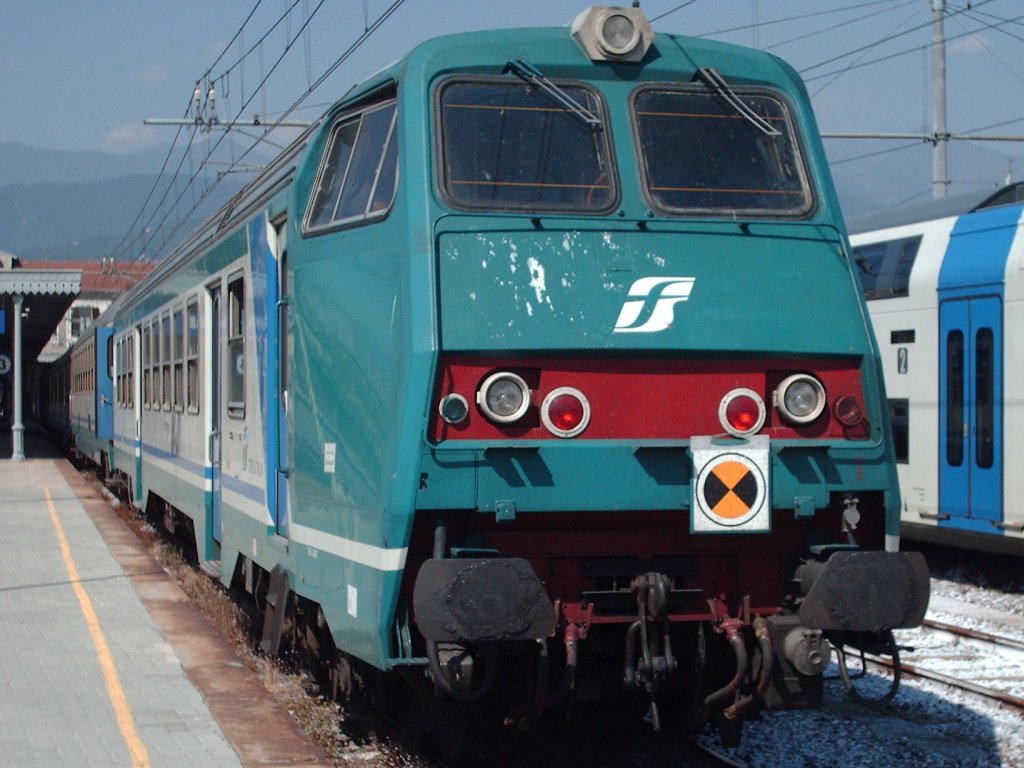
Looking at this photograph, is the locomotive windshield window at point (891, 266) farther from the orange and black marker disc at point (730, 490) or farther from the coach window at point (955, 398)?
the orange and black marker disc at point (730, 490)

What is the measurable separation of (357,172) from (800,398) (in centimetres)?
222

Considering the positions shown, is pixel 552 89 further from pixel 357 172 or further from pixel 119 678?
pixel 119 678

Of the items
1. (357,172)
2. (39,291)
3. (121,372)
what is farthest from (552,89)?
(39,291)

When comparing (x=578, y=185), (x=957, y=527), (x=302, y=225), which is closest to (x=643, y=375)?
(x=578, y=185)

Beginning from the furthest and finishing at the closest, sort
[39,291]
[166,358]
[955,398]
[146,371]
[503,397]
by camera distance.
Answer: [39,291]
[146,371]
[955,398]
[166,358]
[503,397]

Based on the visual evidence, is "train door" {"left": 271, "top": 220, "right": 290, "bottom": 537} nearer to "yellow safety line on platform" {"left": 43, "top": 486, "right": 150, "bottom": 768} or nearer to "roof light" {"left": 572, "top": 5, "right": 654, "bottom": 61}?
"yellow safety line on platform" {"left": 43, "top": 486, "right": 150, "bottom": 768}

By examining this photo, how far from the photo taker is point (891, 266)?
14.5 meters

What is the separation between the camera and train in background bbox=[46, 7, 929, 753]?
5.23 m

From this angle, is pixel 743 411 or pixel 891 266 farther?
pixel 891 266

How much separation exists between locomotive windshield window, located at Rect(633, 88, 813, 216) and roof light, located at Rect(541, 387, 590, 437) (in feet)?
3.29

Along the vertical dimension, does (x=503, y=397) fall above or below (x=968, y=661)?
above

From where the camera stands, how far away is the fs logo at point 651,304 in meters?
5.38

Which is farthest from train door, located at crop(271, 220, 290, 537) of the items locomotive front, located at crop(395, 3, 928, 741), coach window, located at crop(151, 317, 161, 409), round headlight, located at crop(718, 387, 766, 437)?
coach window, located at crop(151, 317, 161, 409)

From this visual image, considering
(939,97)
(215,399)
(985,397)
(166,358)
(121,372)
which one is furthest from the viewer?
(939,97)
